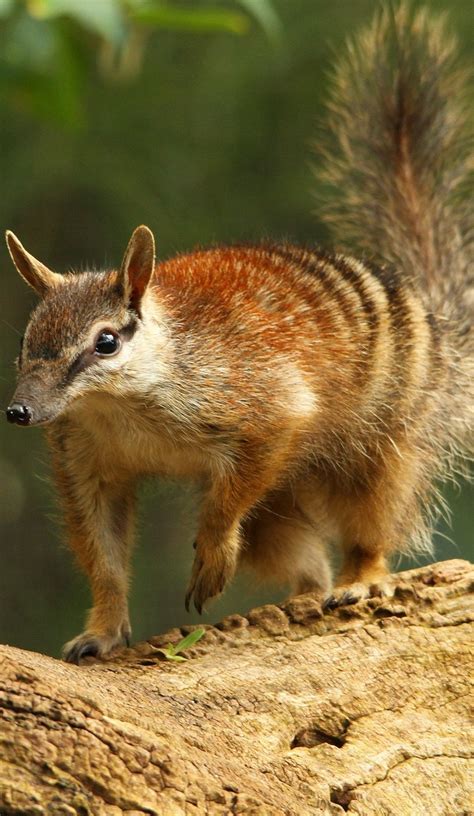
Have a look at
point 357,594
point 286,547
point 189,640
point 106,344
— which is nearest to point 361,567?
point 286,547

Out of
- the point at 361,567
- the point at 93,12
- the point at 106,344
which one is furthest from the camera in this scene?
the point at 361,567

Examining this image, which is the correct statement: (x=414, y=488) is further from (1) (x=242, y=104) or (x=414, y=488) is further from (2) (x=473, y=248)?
(1) (x=242, y=104)

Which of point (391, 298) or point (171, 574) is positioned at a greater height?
point (391, 298)

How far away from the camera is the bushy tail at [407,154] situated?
6.61 meters

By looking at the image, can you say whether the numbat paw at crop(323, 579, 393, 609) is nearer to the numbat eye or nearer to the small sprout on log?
the small sprout on log

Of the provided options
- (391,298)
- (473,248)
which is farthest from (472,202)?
(391,298)

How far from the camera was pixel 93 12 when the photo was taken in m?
3.39

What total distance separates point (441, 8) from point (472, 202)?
3.63 metres

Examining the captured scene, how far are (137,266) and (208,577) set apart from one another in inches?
51.4

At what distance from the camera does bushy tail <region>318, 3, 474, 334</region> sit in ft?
21.7

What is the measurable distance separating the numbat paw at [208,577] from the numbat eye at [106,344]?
1027 millimetres

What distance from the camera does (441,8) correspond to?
388 inches

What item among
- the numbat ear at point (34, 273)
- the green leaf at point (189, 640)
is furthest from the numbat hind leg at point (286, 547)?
the numbat ear at point (34, 273)

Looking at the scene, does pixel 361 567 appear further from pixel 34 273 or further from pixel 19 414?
pixel 19 414
